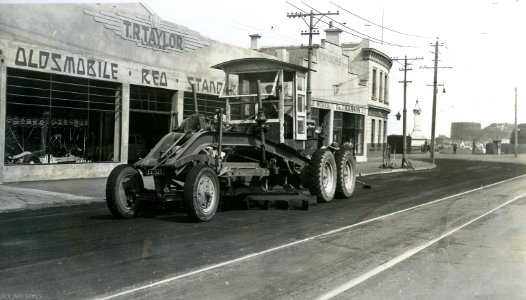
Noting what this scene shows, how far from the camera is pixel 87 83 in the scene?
1856cm

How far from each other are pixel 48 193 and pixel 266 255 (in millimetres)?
8861

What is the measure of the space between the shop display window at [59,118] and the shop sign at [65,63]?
0.26 m

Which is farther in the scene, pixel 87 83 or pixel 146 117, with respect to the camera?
pixel 146 117

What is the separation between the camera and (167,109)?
2216cm

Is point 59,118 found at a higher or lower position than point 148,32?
lower

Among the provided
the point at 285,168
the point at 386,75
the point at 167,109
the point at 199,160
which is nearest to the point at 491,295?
the point at 199,160

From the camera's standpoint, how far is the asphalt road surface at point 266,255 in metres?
5.33

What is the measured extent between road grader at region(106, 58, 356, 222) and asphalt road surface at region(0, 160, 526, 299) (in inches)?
19.2

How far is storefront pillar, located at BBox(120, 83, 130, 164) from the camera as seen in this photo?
19.9 meters

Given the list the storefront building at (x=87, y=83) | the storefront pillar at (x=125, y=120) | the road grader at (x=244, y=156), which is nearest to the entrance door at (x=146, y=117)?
the storefront building at (x=87, y=83)

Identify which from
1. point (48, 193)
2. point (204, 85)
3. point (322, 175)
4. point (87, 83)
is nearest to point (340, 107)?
point (204, 85)

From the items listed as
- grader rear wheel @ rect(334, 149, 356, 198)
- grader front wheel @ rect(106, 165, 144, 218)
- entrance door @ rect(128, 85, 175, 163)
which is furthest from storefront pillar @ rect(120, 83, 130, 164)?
A: grader front wheel @ rect(106, 165, 144, 218)

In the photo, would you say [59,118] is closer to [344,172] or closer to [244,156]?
[244,156]

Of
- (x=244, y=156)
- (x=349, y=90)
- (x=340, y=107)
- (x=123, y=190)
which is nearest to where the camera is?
(x=123, y=190)
